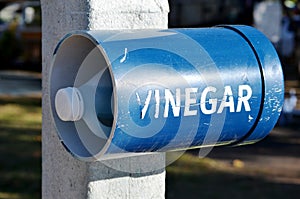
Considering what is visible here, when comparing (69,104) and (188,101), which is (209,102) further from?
(69,104)

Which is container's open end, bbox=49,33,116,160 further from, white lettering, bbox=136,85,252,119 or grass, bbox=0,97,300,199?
grass, bbox=0,97,300,199

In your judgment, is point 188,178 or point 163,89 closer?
point 163,89

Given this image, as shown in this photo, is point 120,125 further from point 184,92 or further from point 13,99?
point 13,99

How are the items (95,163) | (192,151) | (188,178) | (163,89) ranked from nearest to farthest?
1. (163,89)
2. (95,163)
3. (188,178)
4. (192,151)

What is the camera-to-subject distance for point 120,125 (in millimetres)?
1344

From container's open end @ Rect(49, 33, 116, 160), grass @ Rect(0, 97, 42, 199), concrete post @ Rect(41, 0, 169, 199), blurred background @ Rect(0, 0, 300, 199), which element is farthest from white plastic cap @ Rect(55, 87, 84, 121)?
grass @ Rect(0, 97, 42, 199)

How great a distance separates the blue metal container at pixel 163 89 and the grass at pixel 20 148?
14.1ft

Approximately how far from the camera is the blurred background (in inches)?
237

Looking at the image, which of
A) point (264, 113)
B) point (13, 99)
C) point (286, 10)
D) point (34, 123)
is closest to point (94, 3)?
point (264, 113)

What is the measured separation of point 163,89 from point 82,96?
0.68 feet

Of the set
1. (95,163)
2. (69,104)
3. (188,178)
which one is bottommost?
(188,178)

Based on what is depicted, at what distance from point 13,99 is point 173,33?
9160mm

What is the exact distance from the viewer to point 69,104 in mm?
1479

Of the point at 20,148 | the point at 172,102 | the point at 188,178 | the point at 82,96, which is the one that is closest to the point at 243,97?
the point at 172,102
